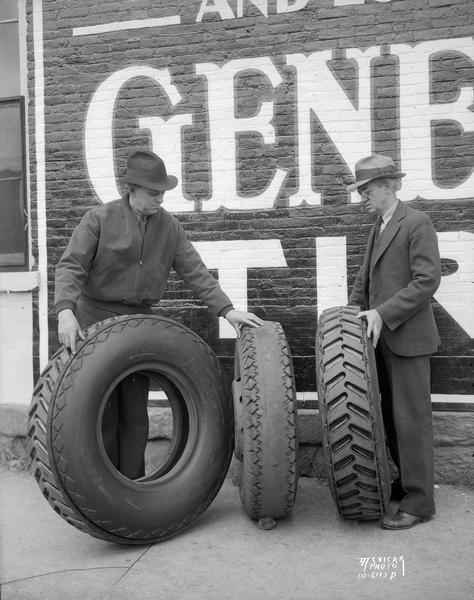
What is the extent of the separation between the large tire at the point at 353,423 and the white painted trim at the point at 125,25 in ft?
9.49

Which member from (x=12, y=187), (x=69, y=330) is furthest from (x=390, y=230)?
(x=12, y=187)

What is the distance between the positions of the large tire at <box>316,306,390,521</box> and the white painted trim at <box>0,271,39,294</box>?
105 inches

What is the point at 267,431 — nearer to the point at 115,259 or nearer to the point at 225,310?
the point at 225,310

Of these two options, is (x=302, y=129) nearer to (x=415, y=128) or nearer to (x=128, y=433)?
(x=415, y=128)

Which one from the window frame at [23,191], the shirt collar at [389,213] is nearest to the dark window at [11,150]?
the window frame at [23,191]

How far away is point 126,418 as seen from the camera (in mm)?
4113

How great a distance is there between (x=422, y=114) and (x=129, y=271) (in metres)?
2.33

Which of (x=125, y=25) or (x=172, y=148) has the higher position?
(x=125, y=25)

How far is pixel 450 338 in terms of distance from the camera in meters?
4.58

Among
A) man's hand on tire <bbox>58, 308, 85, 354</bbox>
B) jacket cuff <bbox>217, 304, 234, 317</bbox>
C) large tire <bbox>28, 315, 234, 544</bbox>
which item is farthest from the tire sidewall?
jacket cuff <bbox>217, 304, 234, 317</bbox>

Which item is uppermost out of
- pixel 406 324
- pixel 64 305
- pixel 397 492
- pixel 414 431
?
pixel 64 305

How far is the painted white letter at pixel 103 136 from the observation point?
5207mm

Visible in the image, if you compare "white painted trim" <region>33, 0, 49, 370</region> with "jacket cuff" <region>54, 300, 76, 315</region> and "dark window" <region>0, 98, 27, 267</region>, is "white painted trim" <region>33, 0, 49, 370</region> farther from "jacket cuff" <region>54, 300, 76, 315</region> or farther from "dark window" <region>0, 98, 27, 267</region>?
"jacket cuff" <region>54, 300, 76, 315</region>

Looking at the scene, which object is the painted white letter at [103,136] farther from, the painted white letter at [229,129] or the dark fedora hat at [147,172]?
the dark fedora hat at [147,172]
